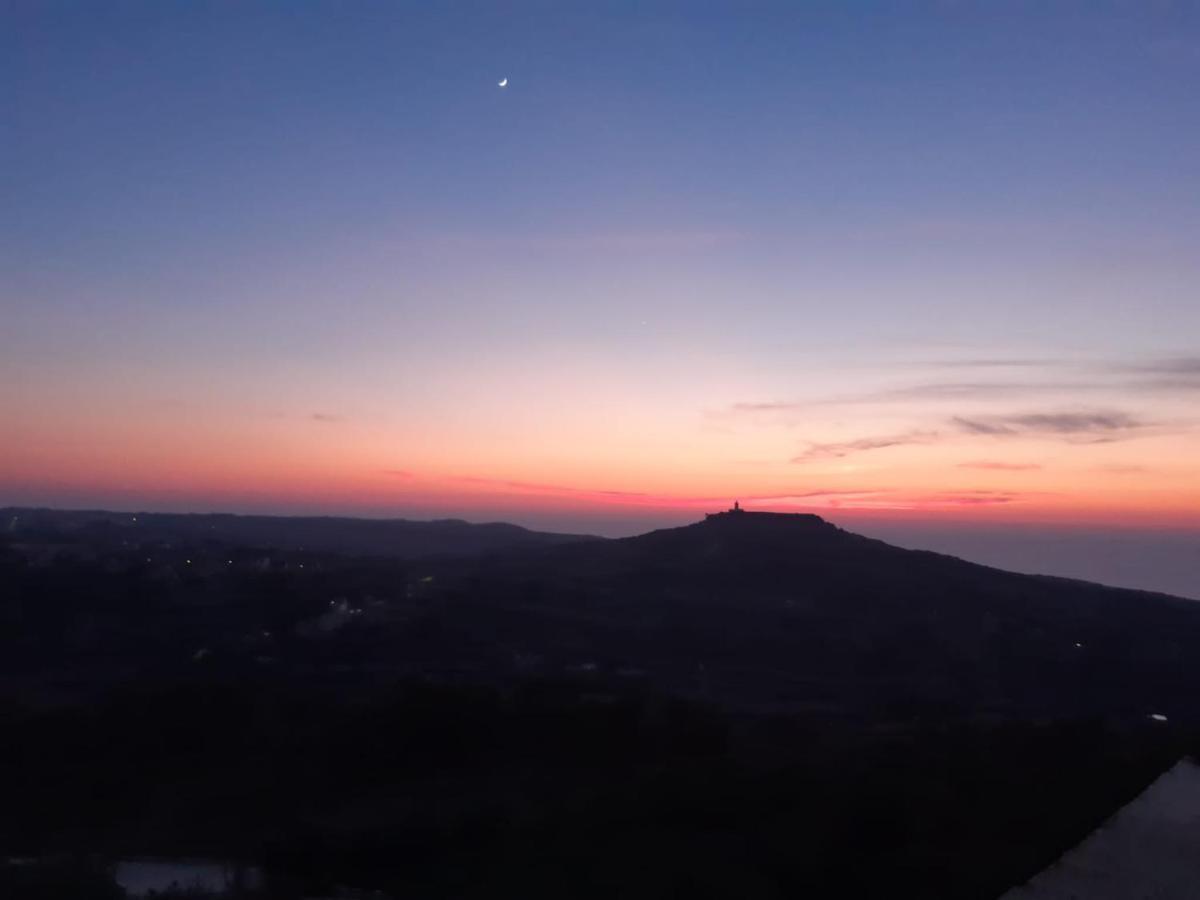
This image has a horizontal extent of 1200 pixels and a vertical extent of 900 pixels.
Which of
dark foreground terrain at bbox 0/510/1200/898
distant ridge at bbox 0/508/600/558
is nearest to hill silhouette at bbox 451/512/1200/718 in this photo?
dark foreground terrain at bbox 0/510/1200/898

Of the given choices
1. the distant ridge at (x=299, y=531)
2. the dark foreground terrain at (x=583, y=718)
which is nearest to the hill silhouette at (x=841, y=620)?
the dark foreground terrain at (x=583, y=718)

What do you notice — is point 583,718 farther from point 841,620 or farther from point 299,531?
point 299,531

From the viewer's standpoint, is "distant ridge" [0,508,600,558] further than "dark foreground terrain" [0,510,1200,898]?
Yes

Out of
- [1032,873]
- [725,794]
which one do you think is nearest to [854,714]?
[725,794]

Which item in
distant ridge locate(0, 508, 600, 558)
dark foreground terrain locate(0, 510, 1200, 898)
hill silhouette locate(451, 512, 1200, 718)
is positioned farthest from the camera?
distant ridge locate(0, 508, 600, 558)

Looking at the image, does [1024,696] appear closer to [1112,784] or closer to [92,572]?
[1112,784]

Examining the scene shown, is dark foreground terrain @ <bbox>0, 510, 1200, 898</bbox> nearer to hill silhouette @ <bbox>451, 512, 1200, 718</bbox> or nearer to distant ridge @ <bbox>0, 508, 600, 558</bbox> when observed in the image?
hill silhouette @ <bbox>451, 512, 1200, 718</bbox>

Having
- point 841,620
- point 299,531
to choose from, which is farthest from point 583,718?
point 299,531

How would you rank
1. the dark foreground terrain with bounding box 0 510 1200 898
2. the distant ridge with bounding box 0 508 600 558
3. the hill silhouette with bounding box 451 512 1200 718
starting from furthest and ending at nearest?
the distant ridge with bounding box 0 508 600 558 → the hill silhouette with bounding box 451 512 1200 718 → the dark foreground terrain with bounding box 0 510 1200 898
